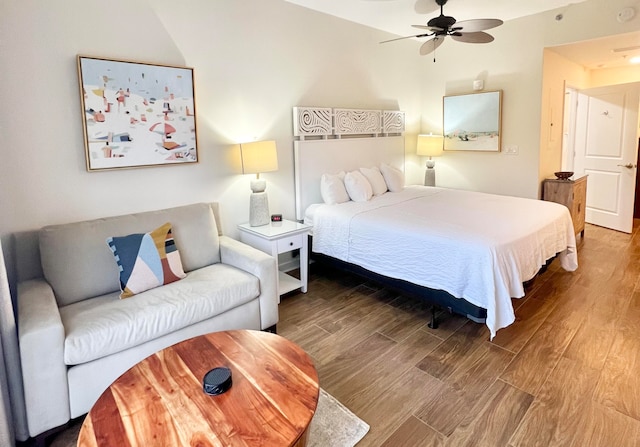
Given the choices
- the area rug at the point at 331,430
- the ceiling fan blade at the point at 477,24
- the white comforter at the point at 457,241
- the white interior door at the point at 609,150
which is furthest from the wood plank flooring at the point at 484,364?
the ceiling fan blade at the point at 477,24

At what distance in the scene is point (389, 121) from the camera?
5.01 metres

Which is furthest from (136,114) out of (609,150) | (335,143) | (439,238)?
(609,150)

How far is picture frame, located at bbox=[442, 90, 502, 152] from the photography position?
489 cm

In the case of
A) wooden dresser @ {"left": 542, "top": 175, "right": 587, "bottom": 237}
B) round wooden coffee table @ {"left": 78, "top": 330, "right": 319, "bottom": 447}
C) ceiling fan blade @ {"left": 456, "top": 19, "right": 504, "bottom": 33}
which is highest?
ceiling fan blade @ {"left": 456, "top": 19, "right": 504, "bottom": 33}

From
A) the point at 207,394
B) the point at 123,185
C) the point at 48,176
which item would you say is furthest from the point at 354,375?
the point at 48,176

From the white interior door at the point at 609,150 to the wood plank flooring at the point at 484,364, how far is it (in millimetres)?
1944

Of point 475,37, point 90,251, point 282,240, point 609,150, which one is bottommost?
point 282,240

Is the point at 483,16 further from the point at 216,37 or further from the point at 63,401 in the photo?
the point at 63,401

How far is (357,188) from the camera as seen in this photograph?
13.3ft

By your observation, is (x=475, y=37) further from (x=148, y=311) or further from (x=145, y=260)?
(x=148, y=311)

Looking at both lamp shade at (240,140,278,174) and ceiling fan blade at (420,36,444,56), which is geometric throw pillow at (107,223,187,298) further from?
ceiling fan blade at (420,36,444,56)

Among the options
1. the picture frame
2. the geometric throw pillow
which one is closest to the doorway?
the picture frame

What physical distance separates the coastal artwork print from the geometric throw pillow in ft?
2.13

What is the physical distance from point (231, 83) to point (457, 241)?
2.34 m
